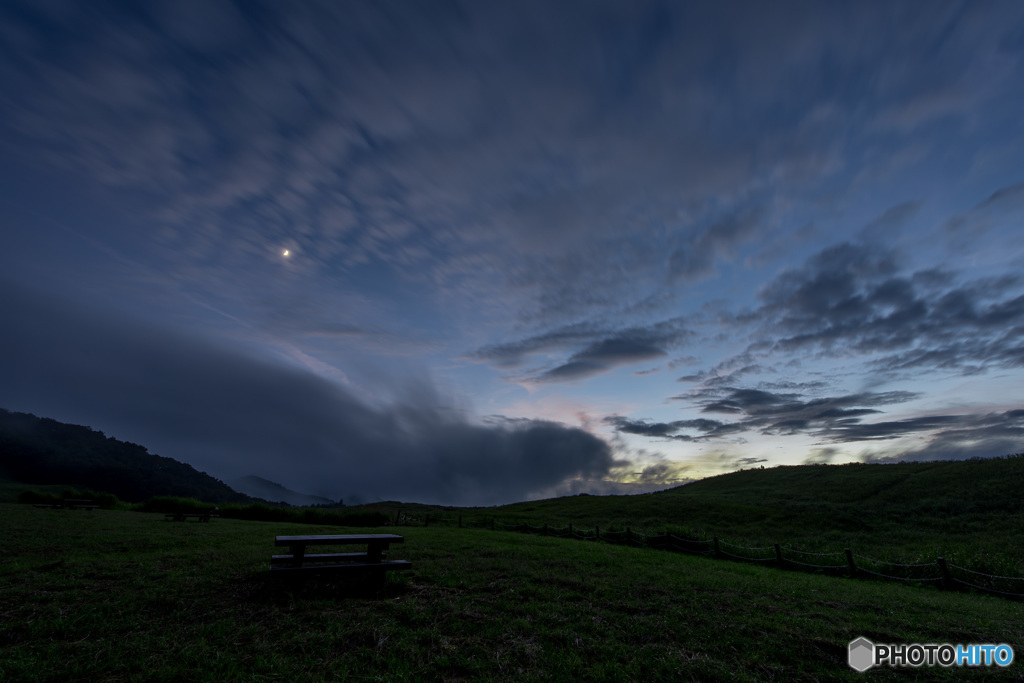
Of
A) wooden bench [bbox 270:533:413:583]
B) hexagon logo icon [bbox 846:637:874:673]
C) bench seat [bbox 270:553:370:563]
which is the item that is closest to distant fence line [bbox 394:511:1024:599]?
hexagon logo icon [bbox 846:637:874:673]

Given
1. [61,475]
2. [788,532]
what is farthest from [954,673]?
[61,475]

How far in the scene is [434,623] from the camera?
755 cm

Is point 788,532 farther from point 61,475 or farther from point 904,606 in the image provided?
point 61,475

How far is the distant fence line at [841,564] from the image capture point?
1706 cm

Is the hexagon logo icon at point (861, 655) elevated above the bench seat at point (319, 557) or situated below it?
below

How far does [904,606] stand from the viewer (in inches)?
435

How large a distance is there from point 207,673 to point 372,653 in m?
2.12

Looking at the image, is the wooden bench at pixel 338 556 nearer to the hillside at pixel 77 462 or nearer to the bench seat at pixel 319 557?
the bench seat at pixel 319 557

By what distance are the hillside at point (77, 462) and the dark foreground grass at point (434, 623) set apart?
7833 cm

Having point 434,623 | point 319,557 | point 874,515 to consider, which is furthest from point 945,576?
point 874,515

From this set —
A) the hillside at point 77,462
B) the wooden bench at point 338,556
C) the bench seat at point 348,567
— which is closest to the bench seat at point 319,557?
the wooden bench at point 338,556

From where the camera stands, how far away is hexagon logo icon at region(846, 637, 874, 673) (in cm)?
672

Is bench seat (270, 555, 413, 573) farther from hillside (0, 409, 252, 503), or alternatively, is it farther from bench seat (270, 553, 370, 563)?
hillside (0, 409, 252, 503)

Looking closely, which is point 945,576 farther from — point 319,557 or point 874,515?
point 874,515
